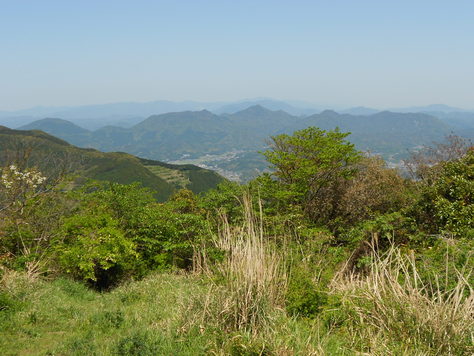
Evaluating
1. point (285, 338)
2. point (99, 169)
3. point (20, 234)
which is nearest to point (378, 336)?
point (285, 338)

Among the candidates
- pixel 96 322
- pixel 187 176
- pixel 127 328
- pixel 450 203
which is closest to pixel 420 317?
pixel 127 328

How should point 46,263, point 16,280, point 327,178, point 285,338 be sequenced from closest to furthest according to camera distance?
point 285,338, point 16,280, point 46,263, point 327,178

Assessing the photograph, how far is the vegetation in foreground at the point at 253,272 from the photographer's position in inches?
162

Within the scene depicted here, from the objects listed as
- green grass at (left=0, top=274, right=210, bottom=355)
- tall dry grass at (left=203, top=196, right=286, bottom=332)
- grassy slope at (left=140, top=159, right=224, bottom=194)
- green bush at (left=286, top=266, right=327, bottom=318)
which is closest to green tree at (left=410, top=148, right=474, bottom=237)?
green bush at (left=286, top=266, right=327, bottom=318)

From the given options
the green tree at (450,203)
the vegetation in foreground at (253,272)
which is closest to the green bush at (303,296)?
the vegetation in foreground at (253,272)

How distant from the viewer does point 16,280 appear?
825 centimetres

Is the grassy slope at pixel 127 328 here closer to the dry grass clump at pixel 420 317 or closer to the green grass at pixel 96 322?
the green grass at pixel 96 322

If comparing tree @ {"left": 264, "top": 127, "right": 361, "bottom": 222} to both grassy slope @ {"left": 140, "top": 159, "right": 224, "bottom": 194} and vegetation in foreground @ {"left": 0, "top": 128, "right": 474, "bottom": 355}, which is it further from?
grassy slope @ {"left": 140, "top": 159, "right": 224, "bottom": 194}

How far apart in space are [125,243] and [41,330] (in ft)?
15.1

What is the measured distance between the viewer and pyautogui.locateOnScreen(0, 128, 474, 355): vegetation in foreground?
4117 mm

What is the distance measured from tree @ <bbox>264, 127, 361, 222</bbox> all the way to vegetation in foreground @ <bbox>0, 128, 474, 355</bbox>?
72mm

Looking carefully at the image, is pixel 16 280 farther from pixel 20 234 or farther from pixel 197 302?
pixel 197 302

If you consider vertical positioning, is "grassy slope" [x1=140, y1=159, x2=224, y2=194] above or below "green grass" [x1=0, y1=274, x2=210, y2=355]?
below

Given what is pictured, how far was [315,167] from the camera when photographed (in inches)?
595
